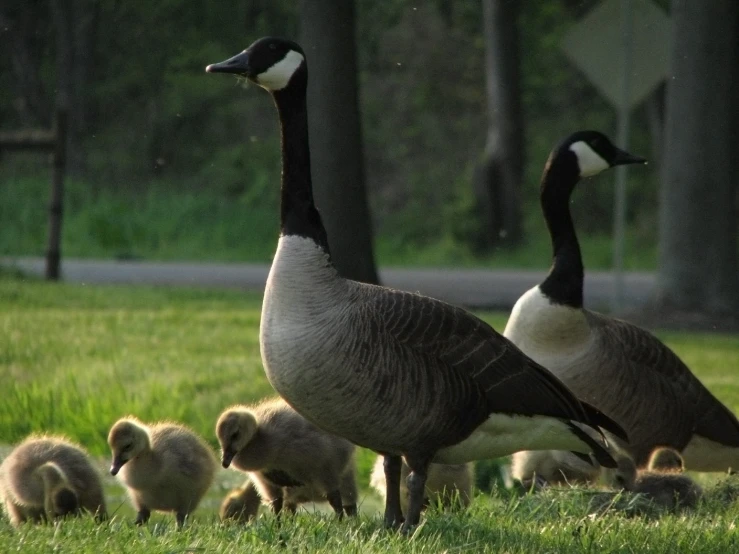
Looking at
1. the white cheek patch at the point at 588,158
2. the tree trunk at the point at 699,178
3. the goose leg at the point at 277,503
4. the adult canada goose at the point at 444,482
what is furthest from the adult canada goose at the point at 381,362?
the tree trunk at the point at 699,178

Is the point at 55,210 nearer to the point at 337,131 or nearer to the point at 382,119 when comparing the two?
the point at 337,131

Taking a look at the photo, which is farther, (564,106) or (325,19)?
(564,106)

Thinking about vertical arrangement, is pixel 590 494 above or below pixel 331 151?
below

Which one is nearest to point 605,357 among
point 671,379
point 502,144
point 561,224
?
point 671,379

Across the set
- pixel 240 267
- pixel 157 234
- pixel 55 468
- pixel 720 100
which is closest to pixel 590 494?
pixel 55 468

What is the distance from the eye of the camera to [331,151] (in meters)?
12.7

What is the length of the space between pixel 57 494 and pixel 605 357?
8.66 ft

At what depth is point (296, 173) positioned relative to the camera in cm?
500

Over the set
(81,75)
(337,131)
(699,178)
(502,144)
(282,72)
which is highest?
(81,75)

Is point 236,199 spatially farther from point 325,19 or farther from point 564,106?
point 325,19

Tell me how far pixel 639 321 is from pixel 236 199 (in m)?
14.6

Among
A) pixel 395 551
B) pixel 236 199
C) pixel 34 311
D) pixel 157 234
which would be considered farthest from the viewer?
pixel 236 199

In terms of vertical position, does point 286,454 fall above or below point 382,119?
below

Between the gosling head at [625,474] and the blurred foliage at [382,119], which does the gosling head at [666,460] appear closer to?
the gosling head at [625,474]
